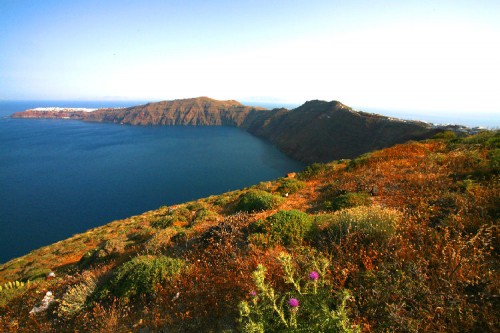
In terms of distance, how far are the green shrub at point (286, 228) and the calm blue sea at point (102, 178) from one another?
42496 millimetres

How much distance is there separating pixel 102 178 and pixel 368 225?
7346 centimetres

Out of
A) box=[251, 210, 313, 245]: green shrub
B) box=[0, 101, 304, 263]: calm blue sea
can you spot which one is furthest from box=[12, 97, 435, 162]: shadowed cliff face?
box=[251, 210, 313, 245]: green shrub

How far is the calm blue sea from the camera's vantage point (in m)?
41.1

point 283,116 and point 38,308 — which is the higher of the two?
point 283,116

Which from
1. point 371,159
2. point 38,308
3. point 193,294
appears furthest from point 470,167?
point 38,308

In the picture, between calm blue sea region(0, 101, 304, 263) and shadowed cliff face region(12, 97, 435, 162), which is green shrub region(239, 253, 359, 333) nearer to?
calm blue sea region(0, 101, 304, 263)

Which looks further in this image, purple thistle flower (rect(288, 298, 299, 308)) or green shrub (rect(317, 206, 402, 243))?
green shrub (rect(317, 206, 402, 243))

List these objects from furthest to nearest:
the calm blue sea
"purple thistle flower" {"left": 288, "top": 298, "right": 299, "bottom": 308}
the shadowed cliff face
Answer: the shadowed cliff face, the calm blue sea, "purple thistle flower" {"left": 288, "top": 298, "right": 299, "bottom": 308}

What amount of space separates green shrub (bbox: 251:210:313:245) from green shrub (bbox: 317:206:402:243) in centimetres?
65

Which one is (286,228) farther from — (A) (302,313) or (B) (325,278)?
(A) (302,313)

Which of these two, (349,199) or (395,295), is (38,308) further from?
(349,199)

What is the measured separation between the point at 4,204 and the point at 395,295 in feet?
230

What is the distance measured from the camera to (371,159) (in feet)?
49.4

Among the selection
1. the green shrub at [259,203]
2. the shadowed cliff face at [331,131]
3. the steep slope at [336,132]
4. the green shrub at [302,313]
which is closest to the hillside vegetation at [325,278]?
the green shrub at [302,313]
